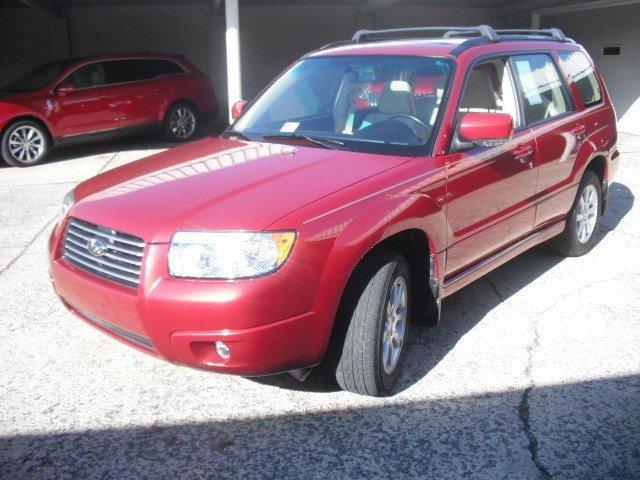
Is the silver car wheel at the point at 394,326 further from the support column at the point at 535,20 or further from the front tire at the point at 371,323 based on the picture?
the support column at the point at 535,20

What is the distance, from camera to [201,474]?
8.52 feet

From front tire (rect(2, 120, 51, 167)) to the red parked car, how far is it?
7230 millimetres

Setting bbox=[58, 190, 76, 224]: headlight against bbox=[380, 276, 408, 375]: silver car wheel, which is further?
bbox=[58, 190, 76, 224]: headlight

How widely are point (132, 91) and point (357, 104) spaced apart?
8761 millimetres

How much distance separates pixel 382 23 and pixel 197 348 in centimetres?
1805

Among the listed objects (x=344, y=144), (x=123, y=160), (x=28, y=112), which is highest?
(x=344, y=144)

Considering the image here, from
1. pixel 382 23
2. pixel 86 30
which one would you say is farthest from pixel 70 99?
pixel 382 23

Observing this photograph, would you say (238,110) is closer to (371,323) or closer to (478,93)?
(478,93)

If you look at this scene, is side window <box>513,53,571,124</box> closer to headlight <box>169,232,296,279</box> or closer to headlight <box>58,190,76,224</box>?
headlight <box>169,232,296,279</box>

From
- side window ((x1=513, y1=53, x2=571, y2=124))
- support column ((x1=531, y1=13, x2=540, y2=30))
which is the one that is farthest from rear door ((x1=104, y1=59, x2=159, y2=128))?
support column ((x1=531, y1=13, x2=540, y2=30))

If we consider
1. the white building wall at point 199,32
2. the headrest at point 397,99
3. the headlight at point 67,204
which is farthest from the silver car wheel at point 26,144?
the headrest at point 397,99

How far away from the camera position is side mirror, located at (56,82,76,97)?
1066 cm

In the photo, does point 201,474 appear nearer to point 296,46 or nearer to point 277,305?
point 277,305

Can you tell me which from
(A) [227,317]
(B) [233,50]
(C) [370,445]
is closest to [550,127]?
(C) [370,445]
